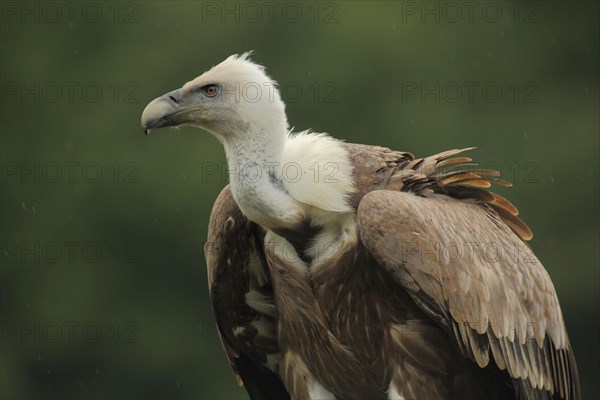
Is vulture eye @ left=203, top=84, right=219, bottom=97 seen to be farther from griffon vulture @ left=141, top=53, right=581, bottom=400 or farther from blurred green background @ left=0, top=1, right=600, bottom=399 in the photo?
blurred green background @ left=0, top=1, right=600, bottom=399

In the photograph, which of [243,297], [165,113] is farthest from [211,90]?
[243,297]

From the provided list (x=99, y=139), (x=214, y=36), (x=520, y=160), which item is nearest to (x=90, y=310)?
(x=99, y=139)

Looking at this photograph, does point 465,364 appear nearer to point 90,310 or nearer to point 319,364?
point 319,364

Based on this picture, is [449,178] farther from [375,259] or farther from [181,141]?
[181,141]

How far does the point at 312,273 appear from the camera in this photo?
8.20m

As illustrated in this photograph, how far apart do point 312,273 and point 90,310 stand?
1303 centimetres

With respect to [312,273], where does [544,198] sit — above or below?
below

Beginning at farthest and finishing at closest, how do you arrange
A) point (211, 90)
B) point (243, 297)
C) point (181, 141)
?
1. point (181, 141)
2. point (243, 297)
3. point (211, 90)

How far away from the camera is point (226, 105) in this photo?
800cm

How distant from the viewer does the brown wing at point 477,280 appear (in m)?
7.67

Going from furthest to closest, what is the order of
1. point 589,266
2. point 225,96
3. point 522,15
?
point 522,15
point 589,266
point 225,96

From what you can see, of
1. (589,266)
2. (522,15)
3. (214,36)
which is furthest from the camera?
(522,15)

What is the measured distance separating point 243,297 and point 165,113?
1.52m

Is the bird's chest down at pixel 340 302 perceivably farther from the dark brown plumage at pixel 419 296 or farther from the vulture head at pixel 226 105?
the vulture head at pixel 226 105
